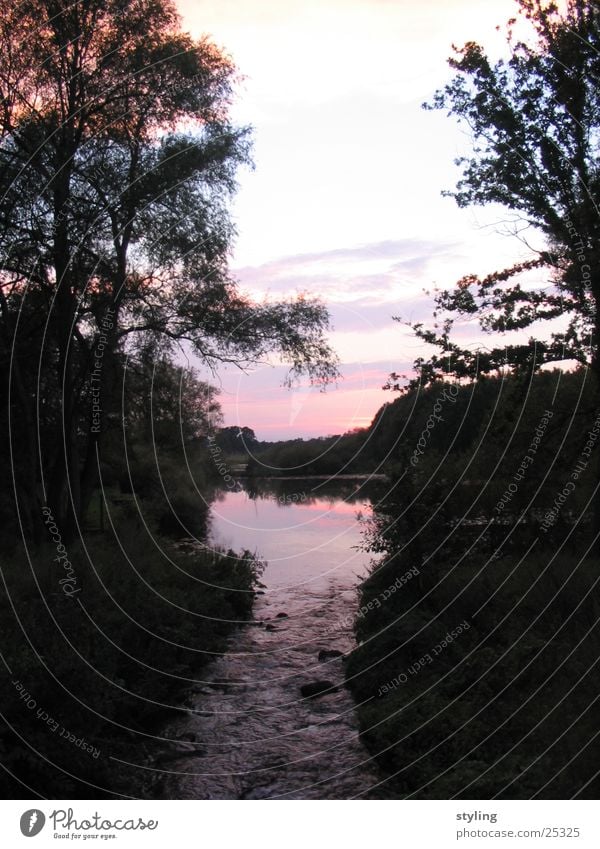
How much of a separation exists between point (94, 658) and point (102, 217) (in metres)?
11.0

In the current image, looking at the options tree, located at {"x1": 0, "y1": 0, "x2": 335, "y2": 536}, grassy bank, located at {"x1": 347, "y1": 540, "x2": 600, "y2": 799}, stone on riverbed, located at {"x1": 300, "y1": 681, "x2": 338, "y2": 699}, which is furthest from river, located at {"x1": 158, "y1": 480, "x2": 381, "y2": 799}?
tree, located at {"x1": 0, "y1": 0, "x2": 335, "y2": 536}

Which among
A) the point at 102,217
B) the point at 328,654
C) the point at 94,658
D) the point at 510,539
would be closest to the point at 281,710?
the point at 328,654

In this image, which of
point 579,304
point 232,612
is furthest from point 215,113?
point 232,612

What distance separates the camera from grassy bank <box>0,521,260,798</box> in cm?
952

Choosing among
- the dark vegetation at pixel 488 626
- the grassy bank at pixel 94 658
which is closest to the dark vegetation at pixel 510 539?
the dark vegetation at pixel 488 626

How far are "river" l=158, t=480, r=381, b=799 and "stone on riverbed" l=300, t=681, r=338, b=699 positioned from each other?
11 cm

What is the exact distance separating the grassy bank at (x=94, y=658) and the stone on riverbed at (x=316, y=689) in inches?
96.6

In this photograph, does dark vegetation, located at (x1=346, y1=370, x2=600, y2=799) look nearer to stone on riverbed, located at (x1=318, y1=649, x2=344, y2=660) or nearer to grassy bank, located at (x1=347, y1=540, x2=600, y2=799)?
grassy bank, located at (x1=347, y1=540, x2=600, y2=799)

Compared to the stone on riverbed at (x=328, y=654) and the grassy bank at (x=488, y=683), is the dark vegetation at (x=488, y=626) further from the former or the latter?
the stone on riverbed at (x=328, y=654)

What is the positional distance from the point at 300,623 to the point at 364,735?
7.96 m

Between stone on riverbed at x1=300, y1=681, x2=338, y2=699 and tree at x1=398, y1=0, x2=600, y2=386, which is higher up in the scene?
tree at x1=398, y1=0, x2=600, y2=386

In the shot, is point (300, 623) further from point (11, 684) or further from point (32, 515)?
point (11, 684)

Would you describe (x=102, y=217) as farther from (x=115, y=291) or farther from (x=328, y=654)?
(x=328, y=654)

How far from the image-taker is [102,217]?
18016 mm
